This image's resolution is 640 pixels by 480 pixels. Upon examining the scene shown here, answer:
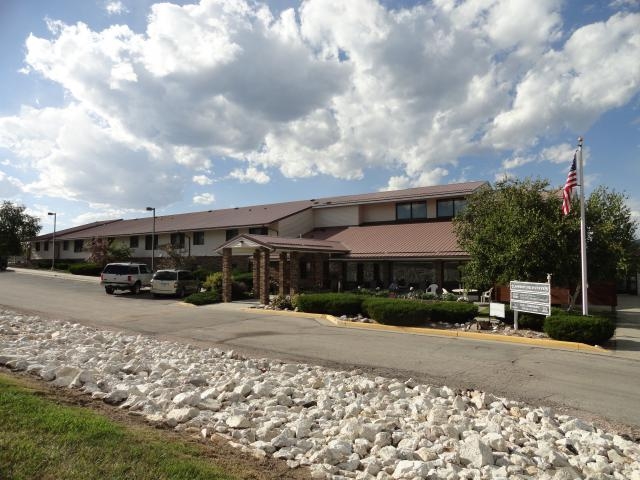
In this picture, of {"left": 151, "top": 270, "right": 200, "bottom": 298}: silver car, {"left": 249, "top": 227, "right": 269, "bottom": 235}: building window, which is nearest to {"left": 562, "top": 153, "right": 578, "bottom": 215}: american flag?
{"left": 151, "top": 270, "right": 200, "bottom": 298}: silver car

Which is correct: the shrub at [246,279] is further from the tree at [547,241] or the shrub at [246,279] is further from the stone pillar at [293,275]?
the tree at [547,241]

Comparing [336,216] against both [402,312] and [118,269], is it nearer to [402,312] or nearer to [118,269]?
[118,269]

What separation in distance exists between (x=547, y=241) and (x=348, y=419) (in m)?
12.6

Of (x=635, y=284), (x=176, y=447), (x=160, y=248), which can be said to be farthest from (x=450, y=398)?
(x=160, y=248)

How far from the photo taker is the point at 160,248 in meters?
43.0

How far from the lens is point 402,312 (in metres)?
16.2

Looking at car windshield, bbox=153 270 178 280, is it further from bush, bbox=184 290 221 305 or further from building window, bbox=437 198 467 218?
building window, bbox=437 198 467 218

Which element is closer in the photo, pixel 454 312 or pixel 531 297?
pixel 531 297

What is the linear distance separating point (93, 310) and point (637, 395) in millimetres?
19909

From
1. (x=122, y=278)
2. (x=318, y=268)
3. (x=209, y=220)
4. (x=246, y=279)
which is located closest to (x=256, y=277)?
(x=246, y=279)

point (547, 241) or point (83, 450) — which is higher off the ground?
point (547, 241)

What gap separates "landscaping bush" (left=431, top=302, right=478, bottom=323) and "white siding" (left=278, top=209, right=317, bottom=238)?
59.4ft

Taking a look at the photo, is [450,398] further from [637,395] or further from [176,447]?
[176,447]

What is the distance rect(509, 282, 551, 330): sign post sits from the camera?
1413 cm
